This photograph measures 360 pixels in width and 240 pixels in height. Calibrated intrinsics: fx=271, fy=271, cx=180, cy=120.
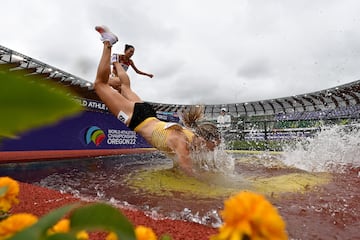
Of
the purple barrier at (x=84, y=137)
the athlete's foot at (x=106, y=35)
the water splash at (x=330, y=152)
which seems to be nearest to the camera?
the athlete's foot at (x=106, y=35)

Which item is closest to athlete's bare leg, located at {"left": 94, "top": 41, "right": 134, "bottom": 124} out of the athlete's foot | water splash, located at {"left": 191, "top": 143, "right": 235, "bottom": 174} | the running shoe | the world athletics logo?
the athlete's foot

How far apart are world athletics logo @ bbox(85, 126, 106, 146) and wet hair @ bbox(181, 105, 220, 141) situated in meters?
4.14

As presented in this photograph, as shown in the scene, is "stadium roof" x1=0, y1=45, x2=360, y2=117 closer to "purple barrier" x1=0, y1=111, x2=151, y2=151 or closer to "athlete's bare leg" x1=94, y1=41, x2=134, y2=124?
"purple barrier" x1=0, y1=111, x2=151, y2=151

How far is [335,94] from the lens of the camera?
954 inches

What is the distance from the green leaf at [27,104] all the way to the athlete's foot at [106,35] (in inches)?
148

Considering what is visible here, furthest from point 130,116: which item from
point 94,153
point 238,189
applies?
point 94,153

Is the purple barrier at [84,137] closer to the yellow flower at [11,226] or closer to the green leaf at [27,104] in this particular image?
the yellow flower at [11,226]

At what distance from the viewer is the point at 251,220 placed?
37 cm

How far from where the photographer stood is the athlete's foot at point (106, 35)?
3.74 metres

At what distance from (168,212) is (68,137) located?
5.42 m

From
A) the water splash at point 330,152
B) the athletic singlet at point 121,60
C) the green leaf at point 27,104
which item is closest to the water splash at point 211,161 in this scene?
the water splash at point 330,152

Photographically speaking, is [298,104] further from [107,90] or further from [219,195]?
[219,195]

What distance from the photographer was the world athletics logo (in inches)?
293

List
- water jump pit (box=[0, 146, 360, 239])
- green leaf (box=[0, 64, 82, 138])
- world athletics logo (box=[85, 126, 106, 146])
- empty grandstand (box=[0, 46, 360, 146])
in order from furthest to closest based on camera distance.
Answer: empty grandstand (box=[0, 46, 360, 146]) < world athletics logo (box=[85, 126, 106, 146]) < water jump pit (box=[0, 146, 360, 239]) < green leaf (box=[0, 64, 82, 138])
